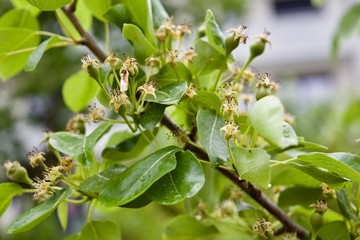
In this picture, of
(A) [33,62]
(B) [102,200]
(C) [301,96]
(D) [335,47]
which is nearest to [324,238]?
(B) [102,200]

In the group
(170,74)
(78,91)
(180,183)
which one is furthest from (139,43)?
(78,91)

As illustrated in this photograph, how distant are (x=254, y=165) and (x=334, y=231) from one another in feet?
0.40

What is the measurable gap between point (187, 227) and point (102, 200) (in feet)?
0.70

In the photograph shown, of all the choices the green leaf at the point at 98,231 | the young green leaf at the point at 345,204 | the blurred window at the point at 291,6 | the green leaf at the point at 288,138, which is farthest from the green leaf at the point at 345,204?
the blurred window at the point at 291,6

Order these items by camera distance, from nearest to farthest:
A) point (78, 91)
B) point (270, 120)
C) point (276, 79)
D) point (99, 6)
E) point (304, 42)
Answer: point (270, 120) → point (99, 6) → point (78, 91) → point (276, 79) → point (304, 42)

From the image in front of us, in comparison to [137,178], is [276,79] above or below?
below

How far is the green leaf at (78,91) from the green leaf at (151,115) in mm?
279

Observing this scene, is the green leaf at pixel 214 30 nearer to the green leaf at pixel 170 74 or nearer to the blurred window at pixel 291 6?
the green leaf at pixel 170 74

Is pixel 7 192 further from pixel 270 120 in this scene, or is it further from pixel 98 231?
pixel 270 120

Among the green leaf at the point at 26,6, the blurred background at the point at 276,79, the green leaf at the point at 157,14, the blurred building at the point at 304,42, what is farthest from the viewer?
the blurred building at the point at 304,42

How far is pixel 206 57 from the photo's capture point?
0.51 m

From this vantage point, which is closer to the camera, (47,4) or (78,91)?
(47,4)

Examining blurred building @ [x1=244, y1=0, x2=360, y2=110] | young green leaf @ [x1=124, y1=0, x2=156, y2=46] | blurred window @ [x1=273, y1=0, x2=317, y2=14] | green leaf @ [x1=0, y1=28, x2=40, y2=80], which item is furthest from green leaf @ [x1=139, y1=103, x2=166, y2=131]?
blurred window @ [x1=273, y1=0, x2=317, y2=14]

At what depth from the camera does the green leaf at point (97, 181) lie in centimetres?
44
